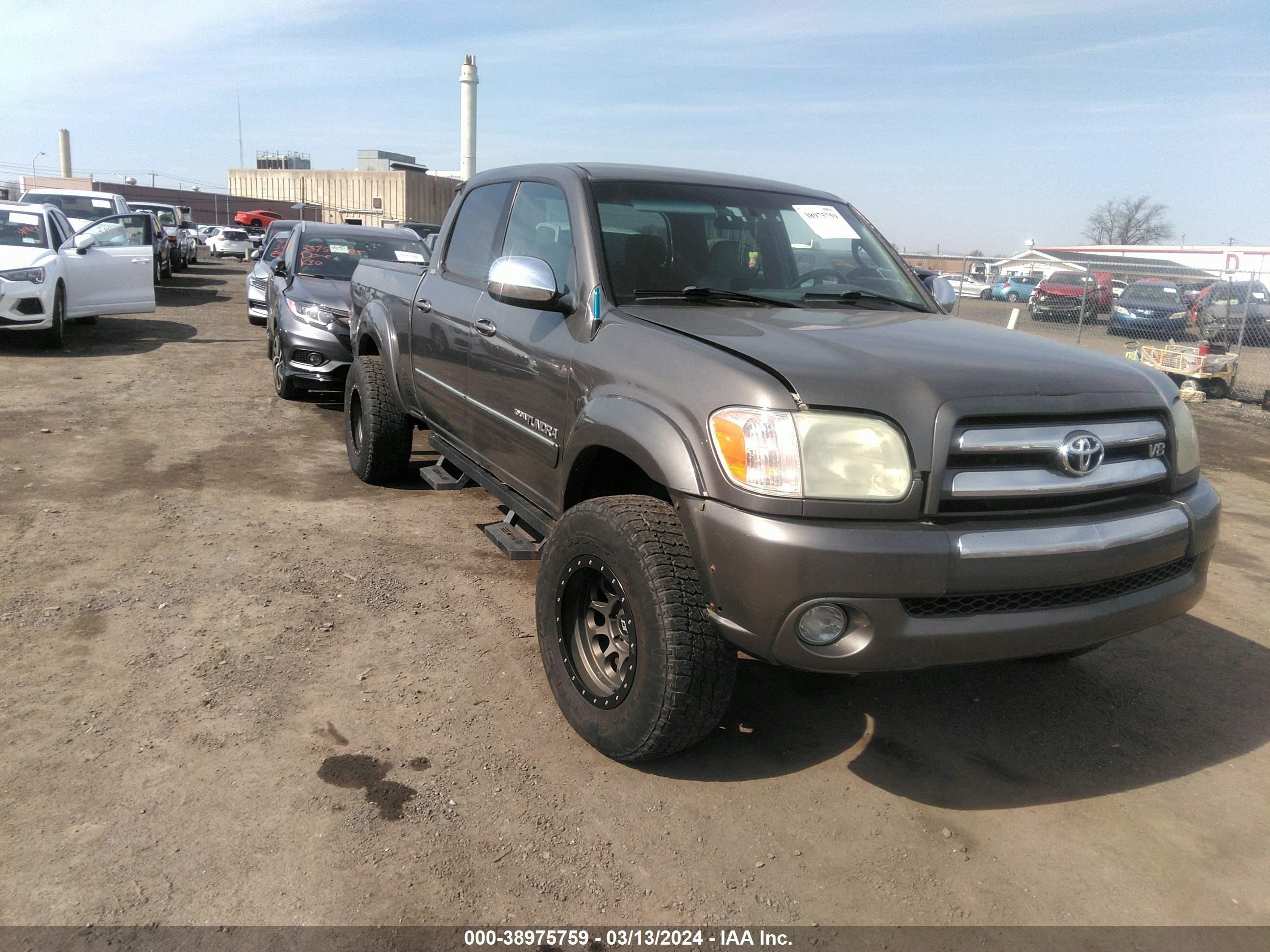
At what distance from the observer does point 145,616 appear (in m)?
4.01

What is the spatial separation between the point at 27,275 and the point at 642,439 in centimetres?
1019

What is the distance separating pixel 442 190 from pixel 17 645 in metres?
72.1

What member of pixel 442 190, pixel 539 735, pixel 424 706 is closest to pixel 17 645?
pixel 424 706

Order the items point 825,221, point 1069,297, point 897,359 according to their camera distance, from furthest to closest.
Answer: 1. point 1069,297
2. point 825,221
3. point 897,359

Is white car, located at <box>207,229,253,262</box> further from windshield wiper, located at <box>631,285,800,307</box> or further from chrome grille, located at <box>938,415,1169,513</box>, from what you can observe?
chrome grille, located at <box>938,415,1169,513</box>

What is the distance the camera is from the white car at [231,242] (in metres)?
39.2

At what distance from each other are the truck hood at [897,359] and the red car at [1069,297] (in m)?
15.6

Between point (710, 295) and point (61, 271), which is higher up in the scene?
point (710, 295)

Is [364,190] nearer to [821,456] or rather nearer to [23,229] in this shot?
[23,229]

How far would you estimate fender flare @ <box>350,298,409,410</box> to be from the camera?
17.7 feet

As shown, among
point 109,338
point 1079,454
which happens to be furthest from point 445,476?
point 109,338

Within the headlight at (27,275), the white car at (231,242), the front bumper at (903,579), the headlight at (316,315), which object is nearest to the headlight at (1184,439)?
the front bumper at (903,579)

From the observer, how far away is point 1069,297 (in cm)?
2002

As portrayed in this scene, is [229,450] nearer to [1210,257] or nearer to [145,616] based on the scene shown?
[145,616]
